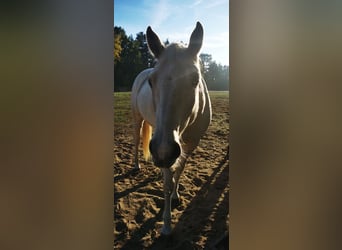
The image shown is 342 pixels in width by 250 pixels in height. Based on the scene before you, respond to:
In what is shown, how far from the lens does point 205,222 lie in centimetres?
92

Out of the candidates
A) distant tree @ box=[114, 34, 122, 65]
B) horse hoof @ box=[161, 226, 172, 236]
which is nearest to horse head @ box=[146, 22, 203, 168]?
distant tree @ box=[114, 34, 122, 65]

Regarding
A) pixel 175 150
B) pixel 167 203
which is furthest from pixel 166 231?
pixel 175 150

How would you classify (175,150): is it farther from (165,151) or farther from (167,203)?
(167,203)

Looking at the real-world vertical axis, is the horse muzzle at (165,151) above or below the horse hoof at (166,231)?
above

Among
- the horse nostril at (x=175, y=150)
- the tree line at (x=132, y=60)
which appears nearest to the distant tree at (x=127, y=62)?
the tree line at (x=132, y=60)

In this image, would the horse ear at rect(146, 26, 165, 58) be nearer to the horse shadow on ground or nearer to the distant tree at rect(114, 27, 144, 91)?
the distant tree at rect(114, 27, 144, 91)

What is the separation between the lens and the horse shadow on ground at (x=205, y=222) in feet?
2.88

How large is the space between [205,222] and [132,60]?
0.64 m

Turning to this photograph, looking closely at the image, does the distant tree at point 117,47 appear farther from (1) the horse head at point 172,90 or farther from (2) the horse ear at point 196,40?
(2) the horse ear at point 196,40

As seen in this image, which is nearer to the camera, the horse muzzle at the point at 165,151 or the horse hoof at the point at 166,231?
the horse muzzle at the point at 165,151

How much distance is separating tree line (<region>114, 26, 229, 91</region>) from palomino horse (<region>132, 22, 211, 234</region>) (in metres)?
0.02
